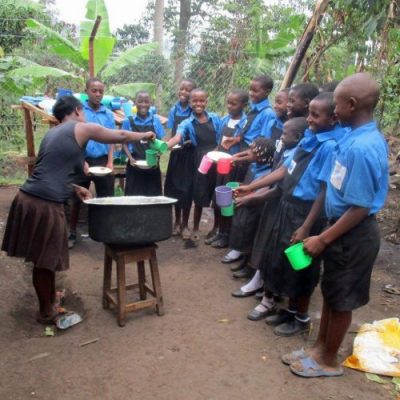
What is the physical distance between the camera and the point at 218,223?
5098mm

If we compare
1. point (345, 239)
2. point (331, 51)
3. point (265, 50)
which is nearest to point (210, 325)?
point (345, 239)

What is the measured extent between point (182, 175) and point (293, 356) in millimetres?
2587

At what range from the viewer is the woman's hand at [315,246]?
243 centimetres

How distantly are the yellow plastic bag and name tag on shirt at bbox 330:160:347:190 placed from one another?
120 centimetres

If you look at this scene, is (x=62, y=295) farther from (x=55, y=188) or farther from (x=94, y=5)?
(x=94, y=5)

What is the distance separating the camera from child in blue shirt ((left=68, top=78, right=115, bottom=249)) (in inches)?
186

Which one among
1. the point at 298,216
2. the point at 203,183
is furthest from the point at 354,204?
the point at 203,183

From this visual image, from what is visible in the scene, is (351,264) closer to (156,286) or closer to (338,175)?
(338,175)

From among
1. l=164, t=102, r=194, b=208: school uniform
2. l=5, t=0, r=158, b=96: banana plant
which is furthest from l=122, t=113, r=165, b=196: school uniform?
l=5, t=0, r=158, b=96: banana plant

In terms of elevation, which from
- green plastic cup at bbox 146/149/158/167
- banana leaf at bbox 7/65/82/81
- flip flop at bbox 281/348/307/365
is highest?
banana leaf at bbox 7/65/82/81

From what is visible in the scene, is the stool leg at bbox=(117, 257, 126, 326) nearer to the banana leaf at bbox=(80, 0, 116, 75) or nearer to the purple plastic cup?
the purple plastic cup

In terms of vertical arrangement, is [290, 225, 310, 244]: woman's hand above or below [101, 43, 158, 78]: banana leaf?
below

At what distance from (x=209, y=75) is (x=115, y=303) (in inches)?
250

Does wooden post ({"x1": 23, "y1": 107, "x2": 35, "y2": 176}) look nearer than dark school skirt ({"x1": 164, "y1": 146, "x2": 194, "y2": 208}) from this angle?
No
